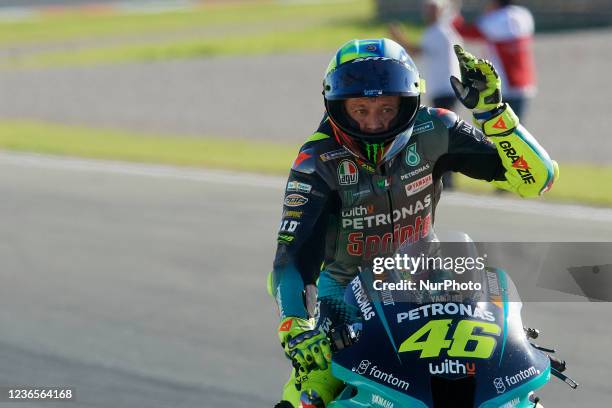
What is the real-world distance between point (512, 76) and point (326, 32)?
21209 millimetres

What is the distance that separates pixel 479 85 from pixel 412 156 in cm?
37

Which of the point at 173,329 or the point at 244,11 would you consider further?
the point at 244,11

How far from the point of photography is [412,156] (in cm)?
475

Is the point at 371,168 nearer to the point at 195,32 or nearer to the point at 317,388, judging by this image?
the point at 317,388

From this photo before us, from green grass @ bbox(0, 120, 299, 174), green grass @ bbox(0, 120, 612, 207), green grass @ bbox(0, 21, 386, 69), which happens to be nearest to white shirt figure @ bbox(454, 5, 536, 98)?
green grass @ bbox(0, 120, 612, 207)

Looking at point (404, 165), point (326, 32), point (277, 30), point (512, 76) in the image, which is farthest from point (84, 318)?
point (277, 30)

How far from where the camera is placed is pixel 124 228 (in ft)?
37.2

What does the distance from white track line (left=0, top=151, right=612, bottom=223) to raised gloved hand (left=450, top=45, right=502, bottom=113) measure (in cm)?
684

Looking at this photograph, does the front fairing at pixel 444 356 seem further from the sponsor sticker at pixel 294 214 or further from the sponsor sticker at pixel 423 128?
the sponsor sticker at pixel 423 128

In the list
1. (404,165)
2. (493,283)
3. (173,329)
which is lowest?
(173,329)

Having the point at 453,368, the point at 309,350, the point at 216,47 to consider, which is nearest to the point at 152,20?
the point at 216,47

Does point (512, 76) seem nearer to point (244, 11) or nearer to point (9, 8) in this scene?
point (244, 11)

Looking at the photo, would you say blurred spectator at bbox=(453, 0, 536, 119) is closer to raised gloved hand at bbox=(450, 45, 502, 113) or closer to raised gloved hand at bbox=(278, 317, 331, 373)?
raised gloved hand at bbox=(450, 45, 502, 113)

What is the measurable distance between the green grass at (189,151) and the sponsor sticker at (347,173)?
307 inches
